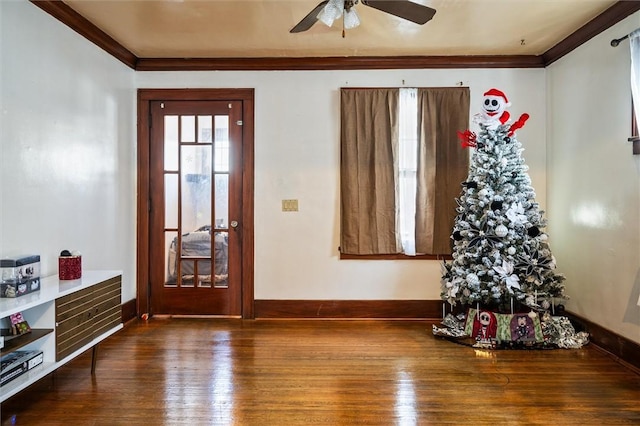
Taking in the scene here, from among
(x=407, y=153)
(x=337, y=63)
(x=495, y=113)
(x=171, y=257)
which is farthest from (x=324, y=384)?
(x=337, y=63)

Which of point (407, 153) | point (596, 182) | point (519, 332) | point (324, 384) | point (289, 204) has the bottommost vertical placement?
point (324, 384)

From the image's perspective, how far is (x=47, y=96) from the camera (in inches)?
110

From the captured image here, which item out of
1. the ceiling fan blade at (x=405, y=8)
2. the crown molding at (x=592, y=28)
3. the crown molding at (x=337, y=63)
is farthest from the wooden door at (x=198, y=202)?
the crown molding at (x=592, y=28)

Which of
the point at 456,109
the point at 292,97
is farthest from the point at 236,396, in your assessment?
the point at 456,109

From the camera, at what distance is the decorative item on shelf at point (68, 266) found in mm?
2672

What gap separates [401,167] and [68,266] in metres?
2.99

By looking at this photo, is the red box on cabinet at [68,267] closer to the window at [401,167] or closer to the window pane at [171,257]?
the window pane at [171,257]

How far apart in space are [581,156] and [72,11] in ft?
14.3

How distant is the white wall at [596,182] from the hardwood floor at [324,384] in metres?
0.50

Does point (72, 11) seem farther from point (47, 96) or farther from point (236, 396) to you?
point (236, 396)

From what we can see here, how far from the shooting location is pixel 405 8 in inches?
90.3

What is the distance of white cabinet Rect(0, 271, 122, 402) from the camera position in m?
2.10

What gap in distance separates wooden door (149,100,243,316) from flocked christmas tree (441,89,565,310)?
223 centimetres

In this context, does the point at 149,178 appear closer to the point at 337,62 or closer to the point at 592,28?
the point at 337,62
